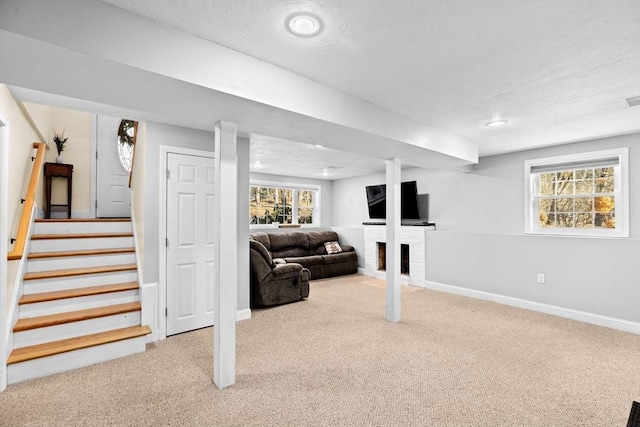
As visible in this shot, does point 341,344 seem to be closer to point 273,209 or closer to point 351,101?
point 351,101

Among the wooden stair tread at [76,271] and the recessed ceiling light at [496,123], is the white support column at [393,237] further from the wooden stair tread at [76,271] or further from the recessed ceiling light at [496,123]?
the wooden stair tread at [76,271]

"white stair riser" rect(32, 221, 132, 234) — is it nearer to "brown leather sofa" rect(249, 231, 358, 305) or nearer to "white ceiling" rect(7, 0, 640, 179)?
"brown leather sofa" rect(249, 231, 358, 305)

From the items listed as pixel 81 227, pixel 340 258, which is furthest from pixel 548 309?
pixel 81 227

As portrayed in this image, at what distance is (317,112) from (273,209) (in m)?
5.22

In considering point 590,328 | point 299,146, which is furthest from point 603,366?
point 299,146

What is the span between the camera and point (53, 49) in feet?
4.76

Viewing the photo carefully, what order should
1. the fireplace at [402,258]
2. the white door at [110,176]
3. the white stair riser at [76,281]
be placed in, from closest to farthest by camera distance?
the white stair riser at [76,281], the white door at [110,176], the fireplace at [402,258]

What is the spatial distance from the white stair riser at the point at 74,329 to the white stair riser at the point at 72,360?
231mm

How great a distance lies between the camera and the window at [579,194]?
153 inches

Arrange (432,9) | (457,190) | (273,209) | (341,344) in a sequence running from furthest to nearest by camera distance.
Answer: (273,209)
(457,190)
(341,344)
(432,9)

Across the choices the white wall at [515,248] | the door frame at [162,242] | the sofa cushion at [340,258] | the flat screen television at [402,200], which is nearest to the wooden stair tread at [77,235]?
the door frame at [162,242]

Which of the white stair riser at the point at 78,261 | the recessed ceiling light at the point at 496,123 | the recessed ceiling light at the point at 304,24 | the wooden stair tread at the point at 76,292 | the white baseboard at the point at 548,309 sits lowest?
the white baseboard at the point at 548,309

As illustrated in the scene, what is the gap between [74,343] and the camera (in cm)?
269

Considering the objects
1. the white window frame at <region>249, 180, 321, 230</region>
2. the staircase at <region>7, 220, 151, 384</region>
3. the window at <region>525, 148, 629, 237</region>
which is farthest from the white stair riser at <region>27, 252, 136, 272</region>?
the window at <region>525, 148, 629, 237</region>
